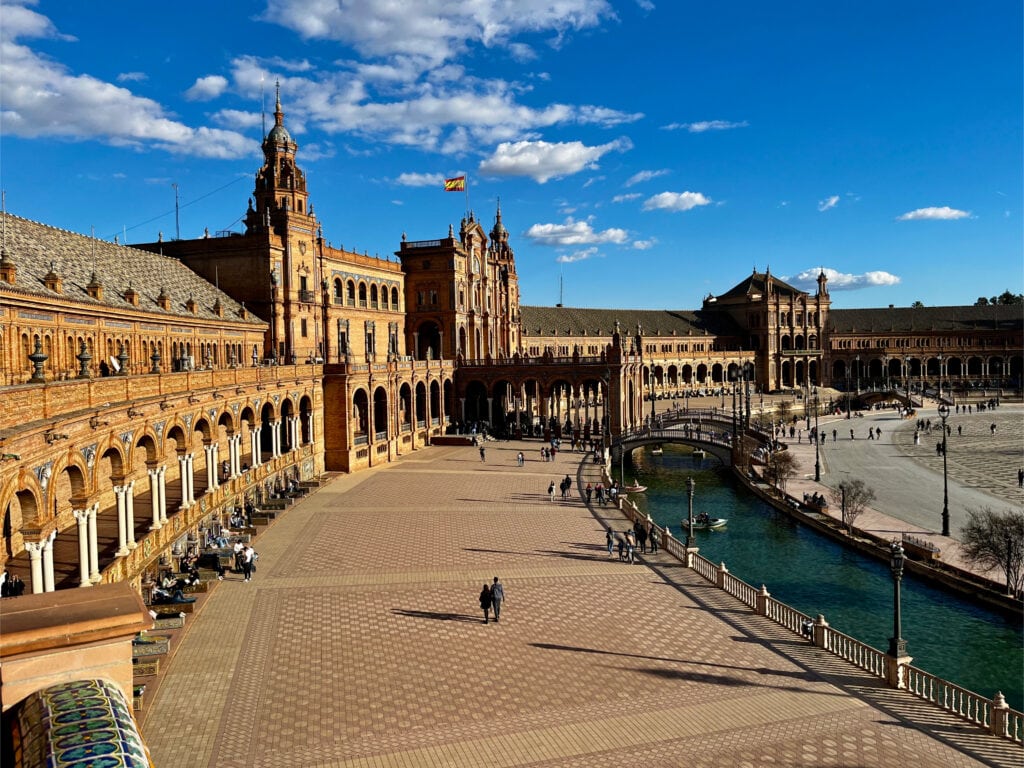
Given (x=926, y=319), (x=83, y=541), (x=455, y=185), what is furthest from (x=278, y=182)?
(x=926, y=319)

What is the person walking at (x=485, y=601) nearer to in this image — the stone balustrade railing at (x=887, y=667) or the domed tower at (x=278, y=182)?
the stone balustrade railing at (x=887, y=667)

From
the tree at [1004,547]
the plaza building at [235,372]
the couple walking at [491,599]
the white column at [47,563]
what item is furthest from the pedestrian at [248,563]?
the tree at [1004,547]

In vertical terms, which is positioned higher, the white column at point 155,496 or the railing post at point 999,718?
the white column at point 155,496

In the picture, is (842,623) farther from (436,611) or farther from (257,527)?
(257,527)

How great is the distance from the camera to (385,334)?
6962 centimetres

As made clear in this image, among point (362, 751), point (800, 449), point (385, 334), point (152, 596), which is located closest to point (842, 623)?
point (362, 751)

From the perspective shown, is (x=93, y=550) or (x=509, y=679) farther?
(x=93, y=550)

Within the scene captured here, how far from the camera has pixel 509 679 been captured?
17.7 meters

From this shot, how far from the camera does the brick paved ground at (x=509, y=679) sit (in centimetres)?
1456

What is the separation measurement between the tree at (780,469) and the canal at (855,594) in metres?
2.24

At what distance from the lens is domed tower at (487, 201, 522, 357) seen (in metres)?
87.1

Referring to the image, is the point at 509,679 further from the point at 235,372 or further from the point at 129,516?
the point at 235,372

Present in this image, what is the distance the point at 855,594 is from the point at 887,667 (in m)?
13.5

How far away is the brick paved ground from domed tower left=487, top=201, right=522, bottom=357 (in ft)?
196
